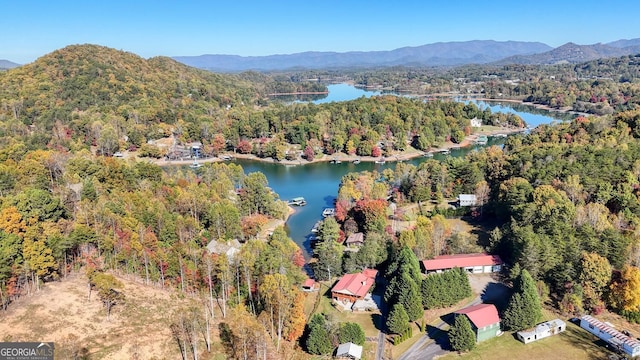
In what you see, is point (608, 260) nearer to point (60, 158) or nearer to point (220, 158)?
point (60, 158)

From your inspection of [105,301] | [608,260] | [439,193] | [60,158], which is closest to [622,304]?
[608,260]

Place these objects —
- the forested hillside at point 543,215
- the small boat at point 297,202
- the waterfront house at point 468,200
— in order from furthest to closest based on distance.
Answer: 1. the small boat at point 297,202
2. the waterfront house at point 468,200
3. the forested hillside at point 543,215

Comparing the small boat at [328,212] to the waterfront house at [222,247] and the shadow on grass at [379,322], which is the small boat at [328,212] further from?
the shadow on grass at [379,322]

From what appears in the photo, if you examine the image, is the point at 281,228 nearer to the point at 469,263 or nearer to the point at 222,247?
the point at 222,247

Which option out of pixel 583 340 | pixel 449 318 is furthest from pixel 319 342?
pixel 583 340

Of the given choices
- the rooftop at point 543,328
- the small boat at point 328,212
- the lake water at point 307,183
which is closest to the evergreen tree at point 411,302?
the rooftop at point 543,328

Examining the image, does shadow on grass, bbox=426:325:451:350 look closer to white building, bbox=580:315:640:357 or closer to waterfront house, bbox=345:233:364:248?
white building, bbox=580:315:640:357
